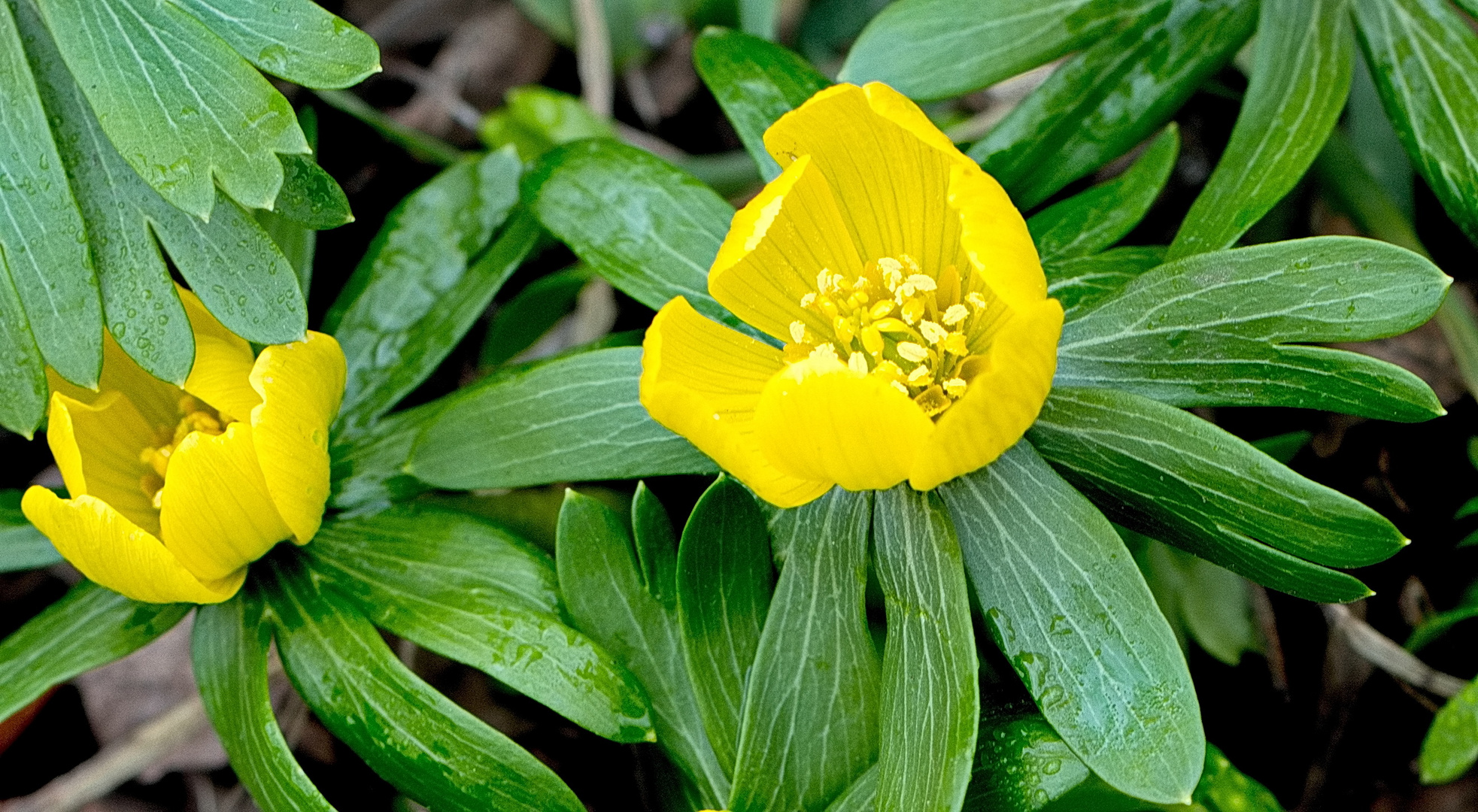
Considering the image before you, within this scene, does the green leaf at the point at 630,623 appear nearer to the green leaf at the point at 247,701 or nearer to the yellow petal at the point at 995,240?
the green leaf at the point at 247,701

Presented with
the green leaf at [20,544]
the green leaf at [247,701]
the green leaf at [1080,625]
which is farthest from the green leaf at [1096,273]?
the green leaf at [20,544]

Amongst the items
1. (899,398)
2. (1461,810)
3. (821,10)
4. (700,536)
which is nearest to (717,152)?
(821,10)

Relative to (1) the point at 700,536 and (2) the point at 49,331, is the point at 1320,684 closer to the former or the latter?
(1) the point at 700,536

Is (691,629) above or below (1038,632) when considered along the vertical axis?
below

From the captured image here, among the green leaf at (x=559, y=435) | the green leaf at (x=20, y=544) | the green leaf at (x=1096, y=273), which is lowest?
the green leaf at (x=20, y=544)

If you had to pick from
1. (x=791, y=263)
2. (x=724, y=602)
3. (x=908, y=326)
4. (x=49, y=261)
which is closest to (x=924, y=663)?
(x=724, y=602)

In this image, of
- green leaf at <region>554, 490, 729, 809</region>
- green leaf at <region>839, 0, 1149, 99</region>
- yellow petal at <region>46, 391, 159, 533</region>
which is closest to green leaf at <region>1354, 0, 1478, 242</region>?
green leaf at <region>839, 0, 1149, 99</region>

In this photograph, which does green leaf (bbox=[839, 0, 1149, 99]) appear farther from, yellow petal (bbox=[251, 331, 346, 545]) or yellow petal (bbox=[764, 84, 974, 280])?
yellow petal (bbox=[251, 331, 346, 545])
